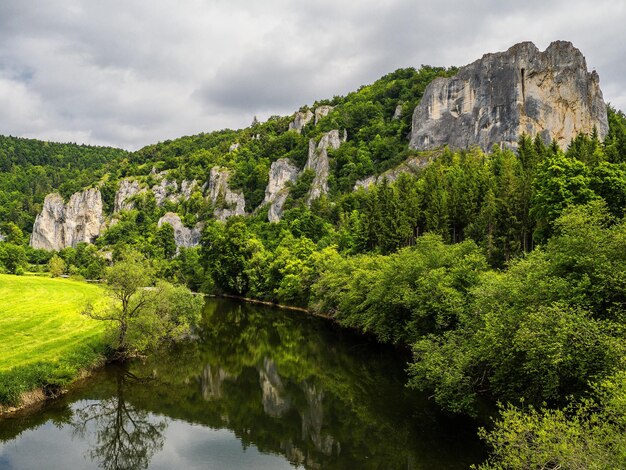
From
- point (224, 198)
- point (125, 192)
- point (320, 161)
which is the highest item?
point (320, 161)

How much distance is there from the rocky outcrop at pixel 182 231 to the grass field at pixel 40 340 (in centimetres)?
8973

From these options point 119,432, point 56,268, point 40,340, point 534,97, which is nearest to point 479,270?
point 119,432

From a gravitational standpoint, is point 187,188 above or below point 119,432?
above

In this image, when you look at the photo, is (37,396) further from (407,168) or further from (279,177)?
(279,177)

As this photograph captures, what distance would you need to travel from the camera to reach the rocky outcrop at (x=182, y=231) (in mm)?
142250

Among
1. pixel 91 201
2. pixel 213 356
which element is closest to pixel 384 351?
pixel 213 356

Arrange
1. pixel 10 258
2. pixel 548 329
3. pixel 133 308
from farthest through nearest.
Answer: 1. pixel 10 258
2. pixel 133 308
3. pixel 548 329

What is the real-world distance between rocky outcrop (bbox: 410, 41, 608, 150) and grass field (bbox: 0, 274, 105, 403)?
9671 centimetres

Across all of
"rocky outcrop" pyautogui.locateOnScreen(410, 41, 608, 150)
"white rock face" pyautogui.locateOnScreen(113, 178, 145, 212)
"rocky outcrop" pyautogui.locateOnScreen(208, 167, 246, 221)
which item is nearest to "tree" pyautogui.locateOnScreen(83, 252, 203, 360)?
"rocky outcrop" pyautogui.locateOnScreen(410, 41, 608, 150)

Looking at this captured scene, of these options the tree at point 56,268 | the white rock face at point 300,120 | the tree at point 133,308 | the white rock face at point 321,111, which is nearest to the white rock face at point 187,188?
the white rock face at point 300,120

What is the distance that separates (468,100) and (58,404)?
114m

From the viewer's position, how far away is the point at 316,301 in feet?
201

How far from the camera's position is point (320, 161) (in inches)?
5276

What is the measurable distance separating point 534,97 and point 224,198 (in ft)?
310
